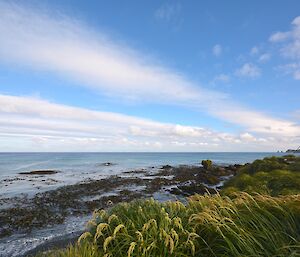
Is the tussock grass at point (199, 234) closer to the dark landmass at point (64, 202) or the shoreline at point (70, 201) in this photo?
the dark landmass at point (64, 202)

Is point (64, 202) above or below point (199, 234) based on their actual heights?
below

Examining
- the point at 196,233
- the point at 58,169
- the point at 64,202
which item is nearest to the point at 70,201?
the point at 64,202

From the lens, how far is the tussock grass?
4734mm

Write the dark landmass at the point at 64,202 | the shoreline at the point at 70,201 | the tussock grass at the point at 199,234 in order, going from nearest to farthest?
the tussock grass at the point at 199,234, the shoreline at the point at 70,201, the dark landmass at the point at 64,202

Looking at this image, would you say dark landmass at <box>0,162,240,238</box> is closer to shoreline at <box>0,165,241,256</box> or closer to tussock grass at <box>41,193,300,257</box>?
shoreline at <box>0,165,241,256</box>

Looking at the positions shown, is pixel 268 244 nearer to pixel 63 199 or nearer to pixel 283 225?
pixel 283 225

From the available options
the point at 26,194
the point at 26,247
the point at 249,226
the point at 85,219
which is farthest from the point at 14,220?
the point at 249,226

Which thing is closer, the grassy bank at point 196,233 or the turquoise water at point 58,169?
the grassy bank at point 196,233

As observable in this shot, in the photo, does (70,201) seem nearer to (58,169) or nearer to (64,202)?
(64,202)

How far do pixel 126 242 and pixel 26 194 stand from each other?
78.8 feet

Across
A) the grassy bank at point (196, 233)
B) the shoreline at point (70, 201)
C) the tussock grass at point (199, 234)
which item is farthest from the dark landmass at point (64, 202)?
the tussock grass at point (199, 234)

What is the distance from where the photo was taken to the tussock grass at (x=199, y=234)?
4.73m

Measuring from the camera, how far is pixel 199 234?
5.39m

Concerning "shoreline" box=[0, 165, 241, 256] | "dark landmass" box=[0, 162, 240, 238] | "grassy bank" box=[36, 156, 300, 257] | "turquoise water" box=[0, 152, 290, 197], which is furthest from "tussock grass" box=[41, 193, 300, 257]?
"turquoise water" box=[0, 152, 290, 197]
